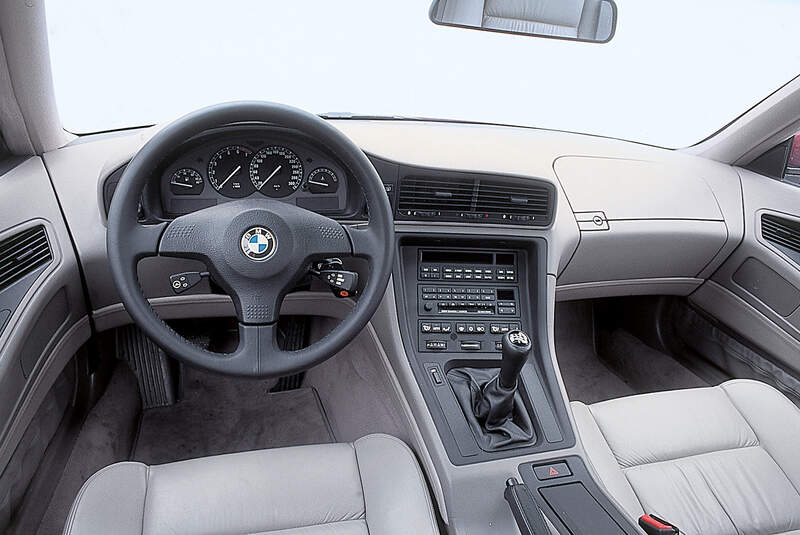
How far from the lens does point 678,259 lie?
201cm

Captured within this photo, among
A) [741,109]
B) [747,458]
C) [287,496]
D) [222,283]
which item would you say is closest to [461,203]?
[222,283]

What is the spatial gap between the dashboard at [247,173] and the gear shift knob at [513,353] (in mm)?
487

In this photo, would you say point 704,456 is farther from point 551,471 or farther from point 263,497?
point 263,497

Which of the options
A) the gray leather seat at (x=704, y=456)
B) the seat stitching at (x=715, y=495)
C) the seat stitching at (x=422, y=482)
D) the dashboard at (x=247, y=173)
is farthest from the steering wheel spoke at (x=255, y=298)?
the seat stitching at (x=715, y=495)

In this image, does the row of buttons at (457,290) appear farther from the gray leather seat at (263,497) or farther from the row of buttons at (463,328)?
the gray leather seat at (263,497)

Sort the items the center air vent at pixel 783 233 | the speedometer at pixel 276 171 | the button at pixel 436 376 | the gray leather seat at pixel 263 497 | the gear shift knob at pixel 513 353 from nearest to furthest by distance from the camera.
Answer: the gray leather seat at pixel 263 497 < the gear shift knob at pixel 513 353 < the speedometer at pixel 276 171 < the button at pixel 436 376 < the center air vent at pixel 783 233

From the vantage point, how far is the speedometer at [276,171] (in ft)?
4.44

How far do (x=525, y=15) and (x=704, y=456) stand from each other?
113cm

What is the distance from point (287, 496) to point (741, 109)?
1821mm

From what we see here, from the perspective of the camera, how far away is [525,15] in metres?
1.49

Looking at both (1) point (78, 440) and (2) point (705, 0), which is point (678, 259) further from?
(2) point (705, 0)

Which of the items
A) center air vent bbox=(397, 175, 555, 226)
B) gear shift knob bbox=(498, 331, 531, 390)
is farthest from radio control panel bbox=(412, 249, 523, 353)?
gear shift knob bbox=(498, 331, 531, 390)

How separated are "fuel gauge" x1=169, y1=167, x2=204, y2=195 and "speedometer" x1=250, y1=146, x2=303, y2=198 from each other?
0.12 metres

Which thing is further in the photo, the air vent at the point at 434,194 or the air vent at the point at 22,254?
the air vent at the point at 434,194
